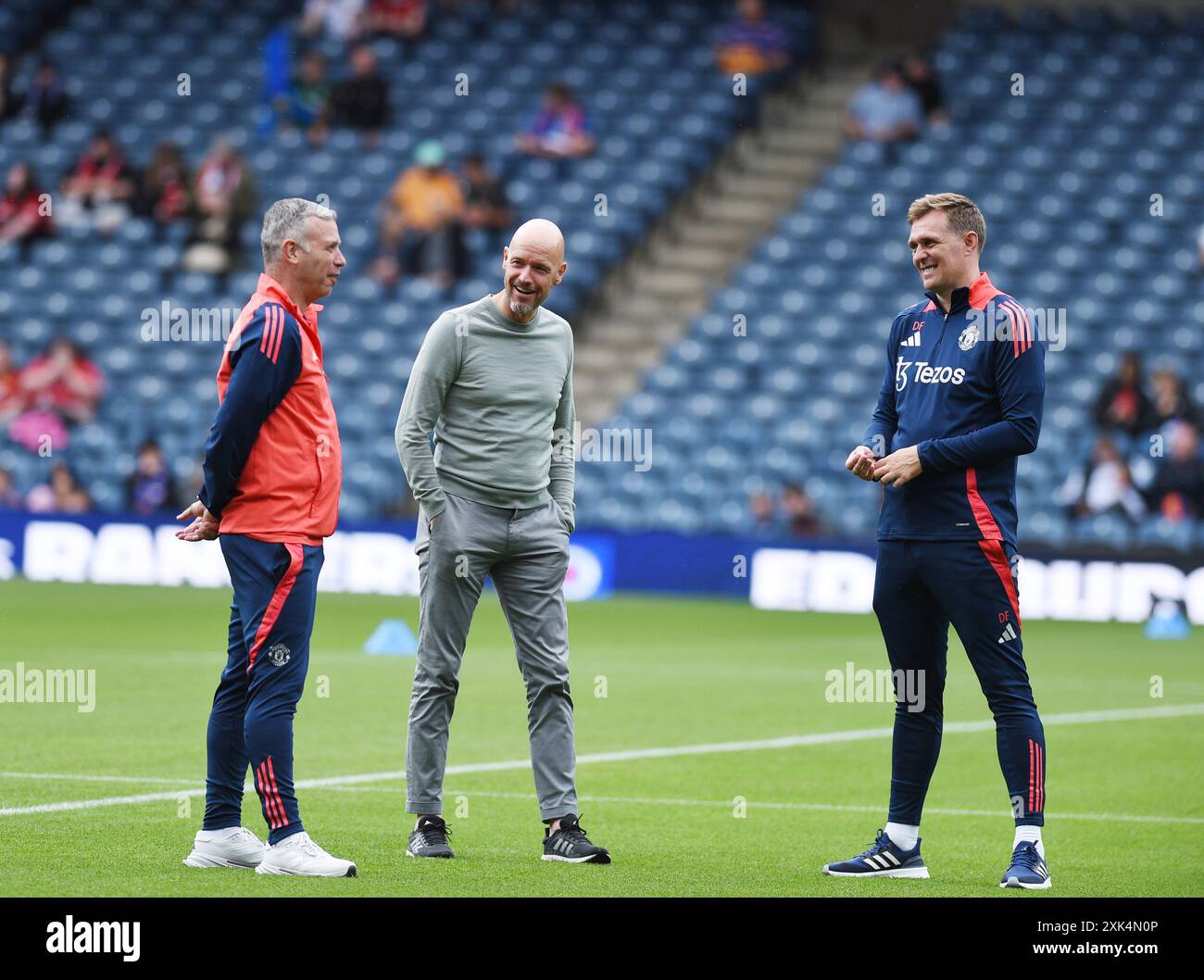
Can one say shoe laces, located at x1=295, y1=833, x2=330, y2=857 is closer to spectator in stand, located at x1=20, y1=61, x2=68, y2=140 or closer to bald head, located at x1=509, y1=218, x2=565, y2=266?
bald head, located at x1=509, y1=218, x2=565, y2=266

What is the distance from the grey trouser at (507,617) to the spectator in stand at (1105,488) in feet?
48.2

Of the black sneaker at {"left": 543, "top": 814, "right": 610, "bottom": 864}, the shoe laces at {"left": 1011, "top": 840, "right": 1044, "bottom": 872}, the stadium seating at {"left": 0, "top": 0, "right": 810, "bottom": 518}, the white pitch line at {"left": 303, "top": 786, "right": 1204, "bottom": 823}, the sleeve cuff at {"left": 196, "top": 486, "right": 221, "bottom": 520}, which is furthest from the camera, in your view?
the stadium seating at {"left": 0, "top": 0, "right": 810, "bottom": 518}

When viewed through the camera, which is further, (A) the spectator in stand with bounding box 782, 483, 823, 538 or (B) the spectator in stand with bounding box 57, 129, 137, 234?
(B) the spectator in stand with bounding box 57, 129, 137, 234

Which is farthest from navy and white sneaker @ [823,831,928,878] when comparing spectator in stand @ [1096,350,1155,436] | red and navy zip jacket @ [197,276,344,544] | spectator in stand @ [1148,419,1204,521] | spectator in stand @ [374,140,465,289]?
spectator in stand @ [374,140,465,289]

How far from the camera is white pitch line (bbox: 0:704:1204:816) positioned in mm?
8854

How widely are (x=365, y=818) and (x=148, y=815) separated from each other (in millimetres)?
867

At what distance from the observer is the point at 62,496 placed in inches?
950

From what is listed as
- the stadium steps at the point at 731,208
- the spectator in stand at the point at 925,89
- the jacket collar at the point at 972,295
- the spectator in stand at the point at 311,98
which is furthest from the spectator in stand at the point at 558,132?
the jacket collar at the point at 972,295

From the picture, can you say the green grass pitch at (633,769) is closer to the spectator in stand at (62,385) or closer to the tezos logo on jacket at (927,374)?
the tezos logo on jacket at (927,374)

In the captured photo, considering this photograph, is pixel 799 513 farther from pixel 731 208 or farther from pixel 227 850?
pixel 227 850

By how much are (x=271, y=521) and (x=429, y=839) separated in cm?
139

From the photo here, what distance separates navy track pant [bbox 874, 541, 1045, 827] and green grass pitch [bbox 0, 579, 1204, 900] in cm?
47

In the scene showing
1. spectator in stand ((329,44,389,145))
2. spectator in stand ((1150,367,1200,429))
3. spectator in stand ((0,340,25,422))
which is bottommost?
spectator in stand ((1150,367,1200,429))

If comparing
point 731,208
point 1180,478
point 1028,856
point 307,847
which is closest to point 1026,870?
point 1028,856
